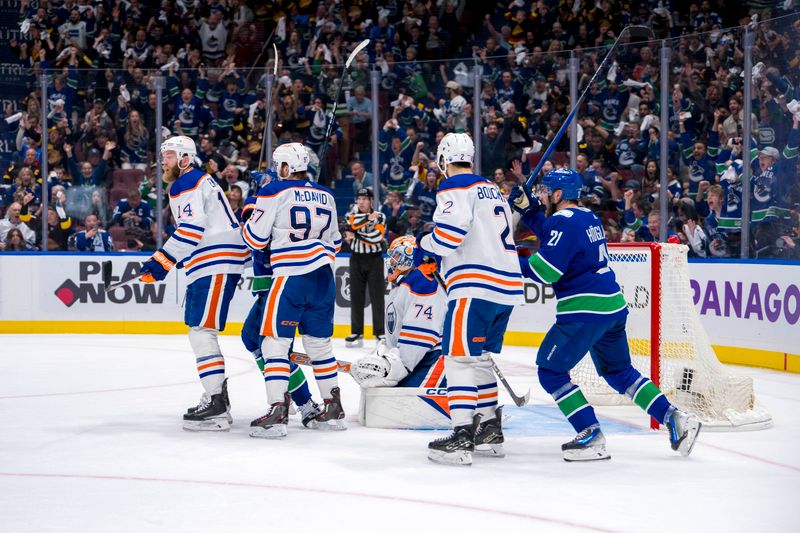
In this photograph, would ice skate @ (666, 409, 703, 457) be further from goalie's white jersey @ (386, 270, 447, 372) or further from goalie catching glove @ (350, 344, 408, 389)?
goalie catching glove @ (350, 344, 408, 389)

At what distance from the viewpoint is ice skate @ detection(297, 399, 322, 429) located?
528cm

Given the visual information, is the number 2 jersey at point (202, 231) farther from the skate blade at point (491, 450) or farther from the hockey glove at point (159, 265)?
the skate blade at point (491, 450)

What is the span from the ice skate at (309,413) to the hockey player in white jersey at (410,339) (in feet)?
1.04

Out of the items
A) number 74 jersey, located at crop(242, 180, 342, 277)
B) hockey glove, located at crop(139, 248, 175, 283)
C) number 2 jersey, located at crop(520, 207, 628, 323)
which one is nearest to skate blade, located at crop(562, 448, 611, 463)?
number 2 jersey, located at crop(520, 207, 628, 323)

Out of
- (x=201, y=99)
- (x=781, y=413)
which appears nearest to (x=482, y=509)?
(x=781, y=413)

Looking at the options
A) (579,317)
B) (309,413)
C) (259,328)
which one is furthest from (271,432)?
(579,317)

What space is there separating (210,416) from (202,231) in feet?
3.04

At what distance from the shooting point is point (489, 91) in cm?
1004

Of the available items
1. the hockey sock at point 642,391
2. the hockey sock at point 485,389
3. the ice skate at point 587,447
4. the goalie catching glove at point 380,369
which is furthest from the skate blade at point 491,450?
the goalie catching glove at point 380,369

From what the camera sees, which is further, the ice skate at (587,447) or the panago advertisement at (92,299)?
the panago advertisement at (92,299)

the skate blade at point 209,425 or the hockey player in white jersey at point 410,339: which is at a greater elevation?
the hockey player in white jersey at point 410,339

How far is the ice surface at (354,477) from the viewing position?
336 centimetres

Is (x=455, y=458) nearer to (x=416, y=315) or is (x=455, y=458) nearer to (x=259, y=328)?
(x=416, y=315)

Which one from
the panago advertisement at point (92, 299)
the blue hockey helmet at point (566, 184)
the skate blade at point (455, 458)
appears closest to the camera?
the skate blade at point (455, 458)
